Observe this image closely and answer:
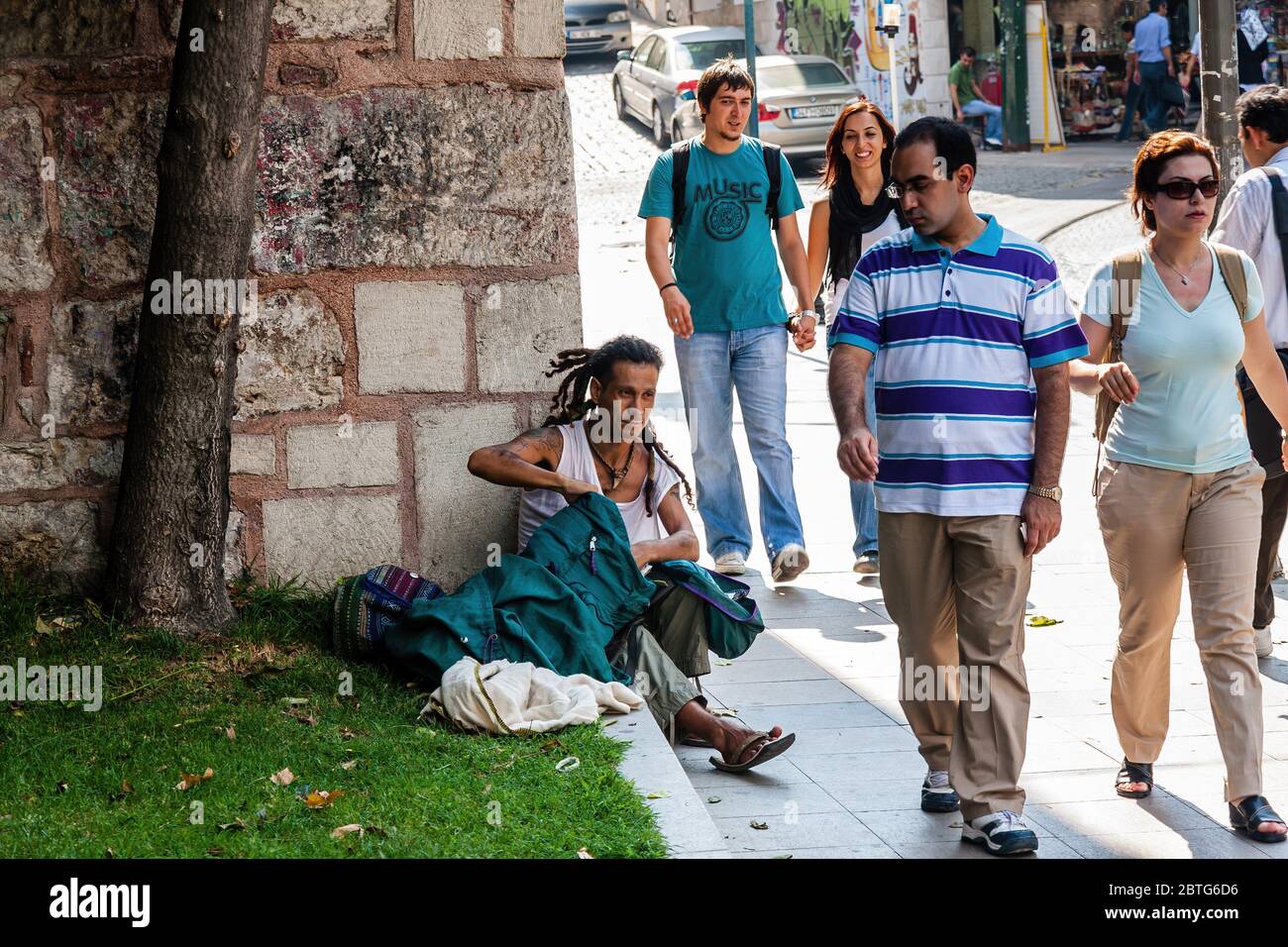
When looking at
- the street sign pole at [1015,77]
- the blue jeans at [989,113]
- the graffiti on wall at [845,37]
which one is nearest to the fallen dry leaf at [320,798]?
the street sign pole at [1015,77]

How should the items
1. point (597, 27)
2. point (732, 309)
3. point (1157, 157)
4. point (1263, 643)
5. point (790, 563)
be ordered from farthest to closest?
point (597, 27) < point (732, 309) < point (790, 563) < point (1263, 643) < point (1157, 157)

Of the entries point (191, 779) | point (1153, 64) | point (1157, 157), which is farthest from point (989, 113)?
point (191, 779)

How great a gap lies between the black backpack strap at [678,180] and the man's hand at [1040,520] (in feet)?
11.2

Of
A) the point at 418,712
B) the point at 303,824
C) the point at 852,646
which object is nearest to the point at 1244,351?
the point at 852,646

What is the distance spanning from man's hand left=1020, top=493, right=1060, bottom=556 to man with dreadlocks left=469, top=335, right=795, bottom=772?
4.29 ft

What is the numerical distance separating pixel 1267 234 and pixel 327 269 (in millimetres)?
3463

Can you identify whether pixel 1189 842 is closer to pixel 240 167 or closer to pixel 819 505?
pixel 240 167

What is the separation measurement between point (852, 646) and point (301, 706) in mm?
2375

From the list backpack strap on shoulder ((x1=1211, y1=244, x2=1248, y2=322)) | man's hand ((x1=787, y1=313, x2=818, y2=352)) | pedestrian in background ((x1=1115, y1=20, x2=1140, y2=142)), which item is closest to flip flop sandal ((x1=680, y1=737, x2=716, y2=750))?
backpack strap on shoulder ((x1=1211, y1=244, x2=1248, y2=322))

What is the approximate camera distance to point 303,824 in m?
3.97

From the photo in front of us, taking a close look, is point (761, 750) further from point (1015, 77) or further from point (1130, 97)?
point (1015, 77)

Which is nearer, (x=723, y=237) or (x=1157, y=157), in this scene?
(x=1157, y=157)

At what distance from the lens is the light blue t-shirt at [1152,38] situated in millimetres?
22984

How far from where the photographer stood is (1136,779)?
481 cm
